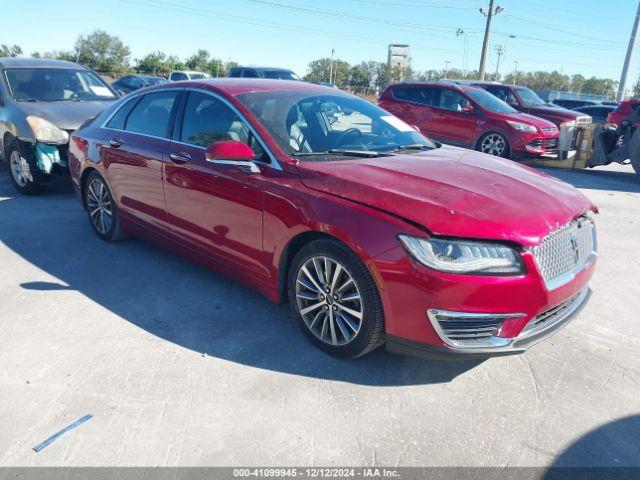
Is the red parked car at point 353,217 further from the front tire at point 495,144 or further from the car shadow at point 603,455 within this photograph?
the front tire at point 495,144

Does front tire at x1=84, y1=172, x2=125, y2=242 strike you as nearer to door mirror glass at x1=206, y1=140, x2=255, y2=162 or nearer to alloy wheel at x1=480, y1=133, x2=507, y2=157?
door mirror glass at x1=206, y1=140, x2=255, y2=162

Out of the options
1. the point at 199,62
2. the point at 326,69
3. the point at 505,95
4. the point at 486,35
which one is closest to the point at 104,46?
the point at 199,62

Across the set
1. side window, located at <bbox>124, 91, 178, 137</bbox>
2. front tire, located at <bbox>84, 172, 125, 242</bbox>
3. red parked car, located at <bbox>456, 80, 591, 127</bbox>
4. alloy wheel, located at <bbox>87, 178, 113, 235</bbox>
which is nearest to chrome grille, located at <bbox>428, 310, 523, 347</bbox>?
side window, located at <bbox>124, 91, 178, 137</bbox>

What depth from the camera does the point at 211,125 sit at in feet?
12.9

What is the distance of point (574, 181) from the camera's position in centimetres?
1002

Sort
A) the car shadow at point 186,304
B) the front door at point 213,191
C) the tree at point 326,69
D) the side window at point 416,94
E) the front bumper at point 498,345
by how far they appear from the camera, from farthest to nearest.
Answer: the tree at point 326,69 → the side window at point 416,94 → the front door at point 213,191 → the car shadow at point 186,304 → the front bumper at point 498,345

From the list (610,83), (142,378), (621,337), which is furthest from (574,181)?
(610,83)

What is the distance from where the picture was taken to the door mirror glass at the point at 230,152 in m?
3.34

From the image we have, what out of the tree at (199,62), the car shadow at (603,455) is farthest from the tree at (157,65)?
the car shadow at (603,455)

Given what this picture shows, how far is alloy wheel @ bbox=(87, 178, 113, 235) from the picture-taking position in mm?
5156

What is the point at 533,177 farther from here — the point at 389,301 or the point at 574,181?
the point at 574,181

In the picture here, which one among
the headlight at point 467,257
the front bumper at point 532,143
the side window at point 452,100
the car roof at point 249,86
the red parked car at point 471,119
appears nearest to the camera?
the headlight at point 467,257

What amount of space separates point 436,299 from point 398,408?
0.67 metres

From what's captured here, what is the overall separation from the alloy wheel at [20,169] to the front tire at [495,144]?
852 centimetres
